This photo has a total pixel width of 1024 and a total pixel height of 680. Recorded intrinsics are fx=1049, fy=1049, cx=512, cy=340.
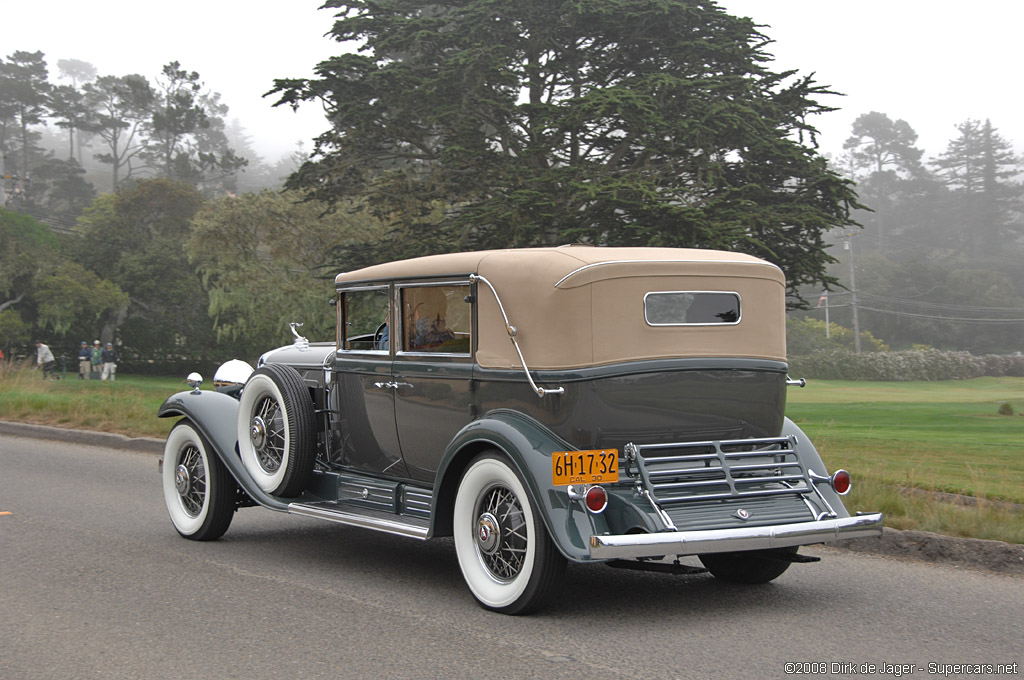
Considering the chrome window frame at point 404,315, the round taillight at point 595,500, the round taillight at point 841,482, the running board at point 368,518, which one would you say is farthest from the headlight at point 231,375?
the round taillight at point 841,482

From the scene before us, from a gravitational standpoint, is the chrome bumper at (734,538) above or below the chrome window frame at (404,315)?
below

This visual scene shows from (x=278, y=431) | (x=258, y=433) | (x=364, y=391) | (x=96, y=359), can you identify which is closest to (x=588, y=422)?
(x=364, y=391)

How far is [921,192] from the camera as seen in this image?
343ft

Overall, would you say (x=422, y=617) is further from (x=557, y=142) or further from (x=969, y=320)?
(x=969, y=320)

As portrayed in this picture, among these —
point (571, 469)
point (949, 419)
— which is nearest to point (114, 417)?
point (571, 469)

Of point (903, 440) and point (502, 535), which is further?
point (903, 440)

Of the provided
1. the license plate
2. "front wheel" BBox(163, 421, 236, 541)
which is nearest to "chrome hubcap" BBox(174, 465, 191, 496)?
"front wheel" BBox(163, 421, 236, 541)

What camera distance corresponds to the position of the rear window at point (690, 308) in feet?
19.4

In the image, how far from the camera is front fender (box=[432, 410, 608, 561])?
5254mm

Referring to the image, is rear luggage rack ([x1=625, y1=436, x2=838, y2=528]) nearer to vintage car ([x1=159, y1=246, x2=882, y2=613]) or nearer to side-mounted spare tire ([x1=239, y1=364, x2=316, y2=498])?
vintage car ([x1=159, y1=246, x2=882, y2=613])

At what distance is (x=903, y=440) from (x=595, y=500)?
14474 mm

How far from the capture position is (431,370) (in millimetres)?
6555

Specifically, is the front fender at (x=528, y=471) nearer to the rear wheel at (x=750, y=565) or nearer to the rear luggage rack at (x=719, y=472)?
the rear luggage rack at (x=719, y=472)

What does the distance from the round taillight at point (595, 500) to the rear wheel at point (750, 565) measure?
3.99ft
